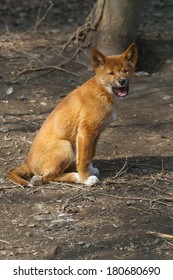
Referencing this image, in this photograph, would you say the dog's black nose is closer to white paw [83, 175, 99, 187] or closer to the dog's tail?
white paw [83, 175, 99, 187]

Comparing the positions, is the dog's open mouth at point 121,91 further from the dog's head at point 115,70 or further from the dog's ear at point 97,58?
the dog's ear at point 97,58

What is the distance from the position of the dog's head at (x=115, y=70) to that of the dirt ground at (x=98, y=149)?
86 centimetres

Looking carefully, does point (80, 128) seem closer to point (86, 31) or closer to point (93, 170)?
point (93, 170)

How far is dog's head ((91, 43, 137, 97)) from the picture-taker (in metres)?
6.45

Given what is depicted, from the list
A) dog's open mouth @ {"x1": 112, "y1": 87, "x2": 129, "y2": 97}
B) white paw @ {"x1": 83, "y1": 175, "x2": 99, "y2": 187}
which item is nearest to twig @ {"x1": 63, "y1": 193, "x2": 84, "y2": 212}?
white paw @ {"x1": 83, "y1": 175, "x2": 99, "y2": 187}

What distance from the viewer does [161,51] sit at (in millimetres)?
10320

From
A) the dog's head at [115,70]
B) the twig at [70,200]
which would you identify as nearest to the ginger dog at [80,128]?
the dog's head at [115,70]

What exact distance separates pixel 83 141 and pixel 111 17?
370 centimetres

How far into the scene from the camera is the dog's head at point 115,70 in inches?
254

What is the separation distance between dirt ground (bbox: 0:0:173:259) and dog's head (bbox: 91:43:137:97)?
0.86 metres

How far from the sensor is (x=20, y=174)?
659 cm

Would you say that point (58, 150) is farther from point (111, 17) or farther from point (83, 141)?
point (111, 17)

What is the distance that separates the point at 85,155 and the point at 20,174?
2.16 feet

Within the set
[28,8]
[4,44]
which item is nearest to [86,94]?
[4,44]
